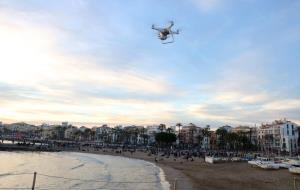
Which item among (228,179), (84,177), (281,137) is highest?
(281,137)

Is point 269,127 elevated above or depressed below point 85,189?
above

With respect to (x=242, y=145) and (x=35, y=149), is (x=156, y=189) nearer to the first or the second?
(x=35, y=149)

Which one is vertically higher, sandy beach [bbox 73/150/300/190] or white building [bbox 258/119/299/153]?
white building [bbox 258/119/299/153]

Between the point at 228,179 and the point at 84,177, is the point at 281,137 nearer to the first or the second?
the point at 228,179

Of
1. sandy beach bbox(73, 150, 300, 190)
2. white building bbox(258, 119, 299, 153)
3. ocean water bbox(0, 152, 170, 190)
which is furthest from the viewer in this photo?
white building bbox(258, 119, 299, 153)

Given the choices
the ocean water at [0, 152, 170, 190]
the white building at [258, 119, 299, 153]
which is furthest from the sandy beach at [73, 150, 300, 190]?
the white building at [258, 119, 299, 153]

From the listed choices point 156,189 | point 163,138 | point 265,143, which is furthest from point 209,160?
point 265,143

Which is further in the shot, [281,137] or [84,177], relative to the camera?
[281,137]

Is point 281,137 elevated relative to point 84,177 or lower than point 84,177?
elevated

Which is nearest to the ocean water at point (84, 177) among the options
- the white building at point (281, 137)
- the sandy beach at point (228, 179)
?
the sandy beach at point (228, 179)

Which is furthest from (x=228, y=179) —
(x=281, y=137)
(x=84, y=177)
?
(x=281, y=137)

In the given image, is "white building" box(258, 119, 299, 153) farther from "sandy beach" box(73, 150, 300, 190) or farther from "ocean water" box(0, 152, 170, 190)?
"ocean water" box(0, 152, 170, 190)
